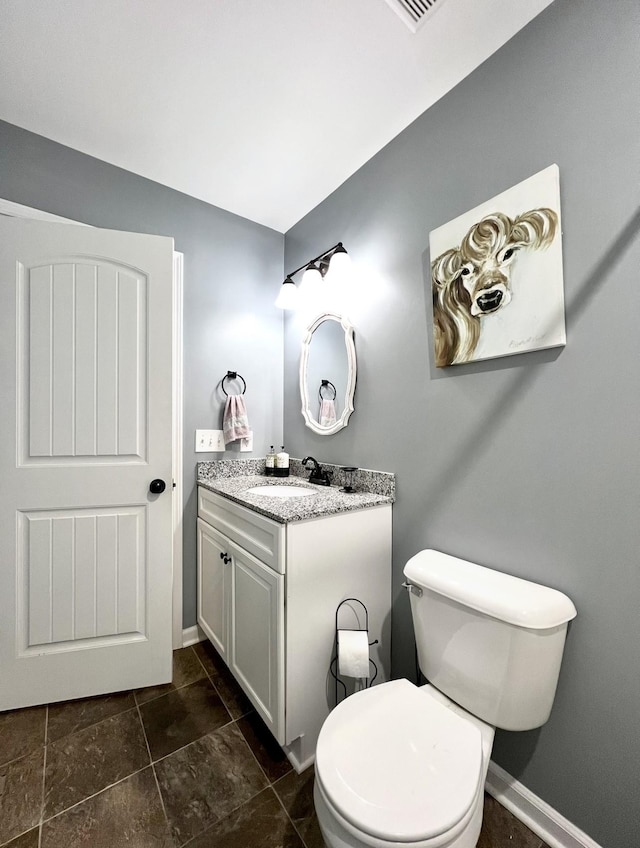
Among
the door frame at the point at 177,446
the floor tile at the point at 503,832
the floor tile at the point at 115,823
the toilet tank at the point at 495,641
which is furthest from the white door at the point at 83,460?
the floor tile at the point at 503,832

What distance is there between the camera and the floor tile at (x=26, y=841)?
1.00m

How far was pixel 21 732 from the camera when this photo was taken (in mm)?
1375

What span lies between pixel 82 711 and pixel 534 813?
1688mm

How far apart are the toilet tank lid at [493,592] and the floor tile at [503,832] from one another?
0.69 metres

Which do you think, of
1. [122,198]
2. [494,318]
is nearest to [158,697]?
[494,318]

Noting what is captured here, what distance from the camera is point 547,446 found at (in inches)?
41.9

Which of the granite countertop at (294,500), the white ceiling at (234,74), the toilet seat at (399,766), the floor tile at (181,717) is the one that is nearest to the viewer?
the toilet seat at (399,766)

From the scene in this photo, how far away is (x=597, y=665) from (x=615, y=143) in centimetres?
139

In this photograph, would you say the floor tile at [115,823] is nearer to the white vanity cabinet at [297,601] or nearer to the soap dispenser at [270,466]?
the white vanity cabinet at [297,601]

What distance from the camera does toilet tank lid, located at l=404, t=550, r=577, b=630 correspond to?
940 millimetres

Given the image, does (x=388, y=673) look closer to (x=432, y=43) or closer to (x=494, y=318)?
(x=494, y=318)

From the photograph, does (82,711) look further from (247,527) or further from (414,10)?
(414,10)

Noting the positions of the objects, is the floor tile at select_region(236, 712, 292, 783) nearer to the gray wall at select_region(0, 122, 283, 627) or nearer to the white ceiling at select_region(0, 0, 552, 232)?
the gray wall at select_region(0, 122, 283, 627)

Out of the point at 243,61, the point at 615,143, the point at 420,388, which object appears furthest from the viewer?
the point at 420,388
